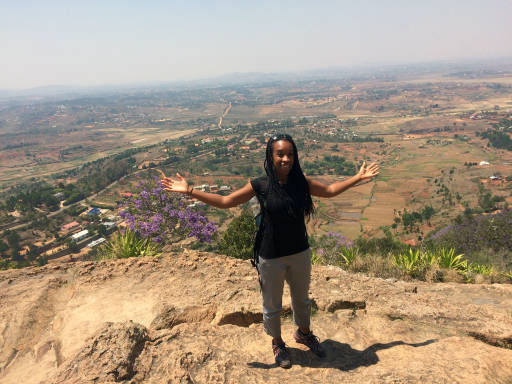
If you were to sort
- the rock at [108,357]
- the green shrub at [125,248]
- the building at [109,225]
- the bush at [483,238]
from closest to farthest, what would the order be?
the rock at [108,357]
the green shrub at [125,248]
the bush at [483,238]
the building at [109,225]

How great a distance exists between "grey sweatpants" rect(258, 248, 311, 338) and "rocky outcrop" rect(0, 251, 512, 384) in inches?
16.8

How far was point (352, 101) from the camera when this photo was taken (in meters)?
176

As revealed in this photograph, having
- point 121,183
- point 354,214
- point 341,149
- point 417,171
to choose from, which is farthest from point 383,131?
point 121,183

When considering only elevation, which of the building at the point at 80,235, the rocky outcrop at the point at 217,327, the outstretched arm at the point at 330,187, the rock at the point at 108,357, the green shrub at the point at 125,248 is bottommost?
the building at the point at 80,235

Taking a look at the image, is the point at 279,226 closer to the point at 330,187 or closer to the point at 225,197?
the point at 225,197

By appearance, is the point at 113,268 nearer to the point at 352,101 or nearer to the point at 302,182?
the point at 302,182

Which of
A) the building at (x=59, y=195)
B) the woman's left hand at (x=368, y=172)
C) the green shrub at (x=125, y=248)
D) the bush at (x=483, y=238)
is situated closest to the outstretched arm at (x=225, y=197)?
the woman's left hand at (x=368, y=172)

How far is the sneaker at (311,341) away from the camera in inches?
108

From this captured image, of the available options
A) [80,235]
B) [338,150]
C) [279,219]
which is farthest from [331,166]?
[279,219]

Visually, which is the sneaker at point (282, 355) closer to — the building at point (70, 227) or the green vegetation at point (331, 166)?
the building at point (70, 227)

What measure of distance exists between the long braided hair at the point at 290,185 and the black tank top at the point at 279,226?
17 millimetres

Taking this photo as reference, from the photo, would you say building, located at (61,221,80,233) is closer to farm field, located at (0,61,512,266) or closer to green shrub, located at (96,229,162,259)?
farm field, located at (0,61,512,266)

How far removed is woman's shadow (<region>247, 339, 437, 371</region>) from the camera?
2594 millimetres

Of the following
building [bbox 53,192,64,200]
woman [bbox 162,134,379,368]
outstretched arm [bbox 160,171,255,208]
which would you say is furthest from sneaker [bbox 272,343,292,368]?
building [bbox 53,192,64,200]
